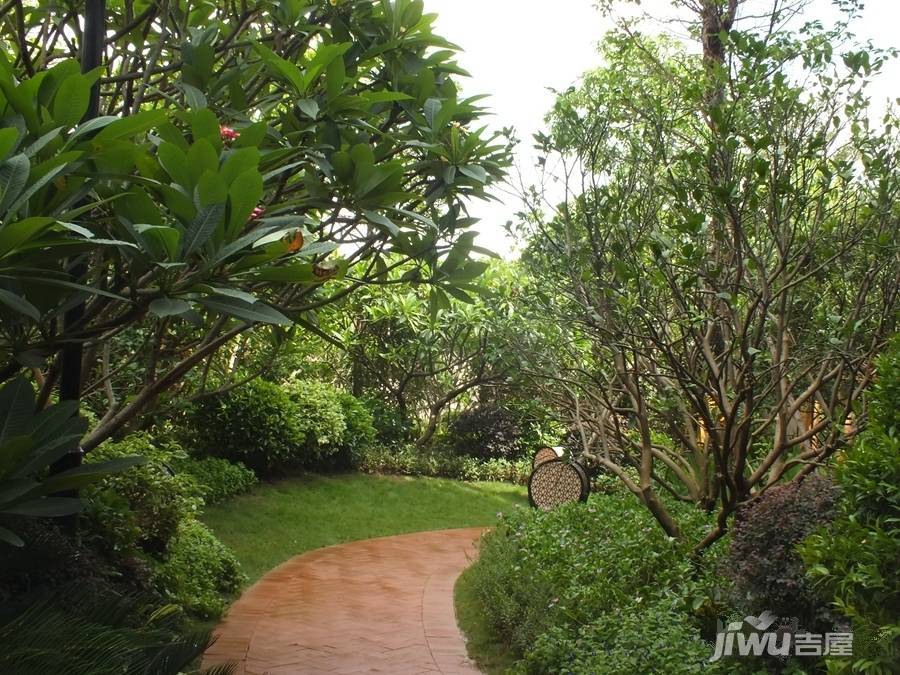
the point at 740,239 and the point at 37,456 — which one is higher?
the point at 740,239

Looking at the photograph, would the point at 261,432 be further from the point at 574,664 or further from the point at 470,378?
the point at 574,664

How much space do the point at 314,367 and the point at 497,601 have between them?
9.87 meters

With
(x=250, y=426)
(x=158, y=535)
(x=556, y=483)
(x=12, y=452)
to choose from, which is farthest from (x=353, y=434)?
(x=12, y=452)

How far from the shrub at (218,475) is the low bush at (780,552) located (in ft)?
25.2

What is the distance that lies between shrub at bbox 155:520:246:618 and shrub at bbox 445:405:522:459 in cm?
948

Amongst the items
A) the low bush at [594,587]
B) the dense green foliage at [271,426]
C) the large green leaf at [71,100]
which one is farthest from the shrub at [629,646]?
the dense green foliage at [271,426]

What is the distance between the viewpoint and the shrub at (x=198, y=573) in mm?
6582

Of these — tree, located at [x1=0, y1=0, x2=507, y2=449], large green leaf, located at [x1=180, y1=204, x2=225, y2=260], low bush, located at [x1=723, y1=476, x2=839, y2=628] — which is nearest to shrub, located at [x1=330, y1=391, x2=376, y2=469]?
tree, located at [x1=0, y1=0, x2=507, y2=449]

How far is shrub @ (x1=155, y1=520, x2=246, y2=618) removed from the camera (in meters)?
6.58

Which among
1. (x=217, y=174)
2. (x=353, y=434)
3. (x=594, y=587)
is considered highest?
(x=217, y=174)

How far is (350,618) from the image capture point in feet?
23.4

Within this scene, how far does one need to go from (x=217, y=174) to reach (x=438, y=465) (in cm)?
1409

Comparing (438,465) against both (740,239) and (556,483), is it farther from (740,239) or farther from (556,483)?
(740,239)

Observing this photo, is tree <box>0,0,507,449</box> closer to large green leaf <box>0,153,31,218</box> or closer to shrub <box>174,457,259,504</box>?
large green leaf <box>0,153,31,218</box>
